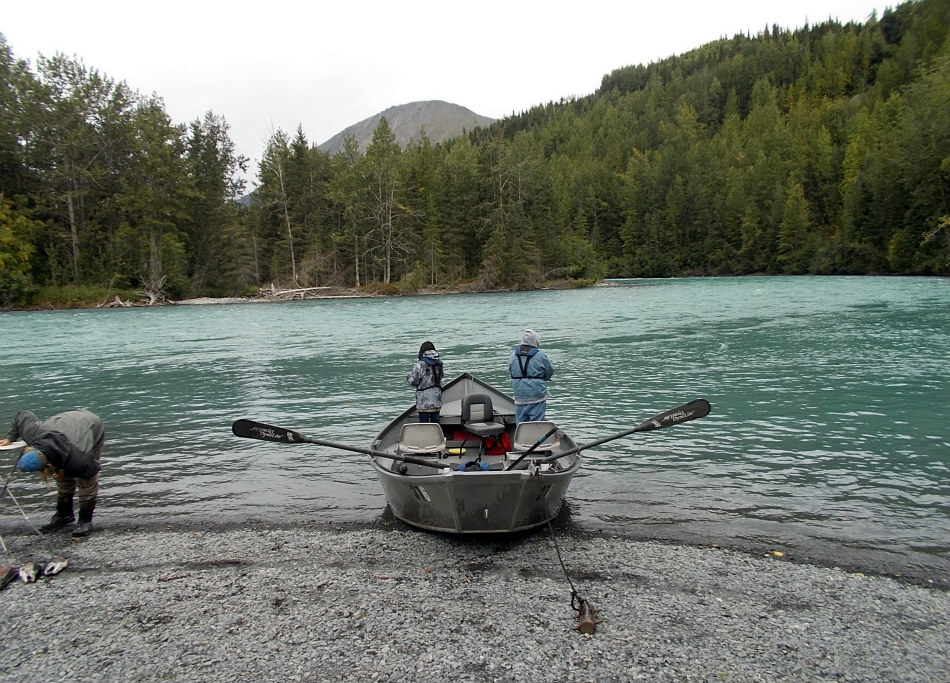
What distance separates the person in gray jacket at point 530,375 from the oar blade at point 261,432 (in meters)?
3.24

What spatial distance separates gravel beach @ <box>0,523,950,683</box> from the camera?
14.3 feet

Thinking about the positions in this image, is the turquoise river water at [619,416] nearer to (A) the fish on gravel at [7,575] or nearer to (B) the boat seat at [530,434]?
(B) the boat seat at [530,434]

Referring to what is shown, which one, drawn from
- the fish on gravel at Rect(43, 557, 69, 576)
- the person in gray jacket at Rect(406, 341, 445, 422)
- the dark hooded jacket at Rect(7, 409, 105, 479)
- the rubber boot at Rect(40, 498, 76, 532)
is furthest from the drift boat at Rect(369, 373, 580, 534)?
the rubber boot at Rect(40, 498, 76, 532)

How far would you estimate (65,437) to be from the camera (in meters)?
6.37

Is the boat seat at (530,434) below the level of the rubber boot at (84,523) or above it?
above

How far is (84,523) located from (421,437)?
13.4 ft

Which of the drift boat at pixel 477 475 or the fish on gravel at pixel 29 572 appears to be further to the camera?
the drift boat at pixel 477 475

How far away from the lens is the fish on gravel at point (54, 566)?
6.01 metres

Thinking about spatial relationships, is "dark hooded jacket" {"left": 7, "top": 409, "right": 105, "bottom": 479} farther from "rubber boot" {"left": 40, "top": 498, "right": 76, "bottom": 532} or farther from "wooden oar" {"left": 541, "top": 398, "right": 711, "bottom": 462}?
"wooden oar" {"left": 541, "top": 398, "right": 711, "bottom": 462}

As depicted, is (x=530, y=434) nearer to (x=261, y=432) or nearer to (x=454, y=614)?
(x=454, y=614)

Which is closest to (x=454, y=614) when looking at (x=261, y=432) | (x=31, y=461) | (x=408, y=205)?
(x=261, y=432)

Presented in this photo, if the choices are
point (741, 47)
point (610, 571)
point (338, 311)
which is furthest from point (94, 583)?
point (741, 47)

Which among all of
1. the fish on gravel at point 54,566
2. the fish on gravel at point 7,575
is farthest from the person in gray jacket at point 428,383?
the fish on gravel at point 7,575

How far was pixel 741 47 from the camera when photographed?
185 metres
